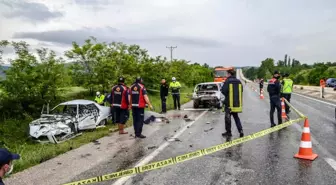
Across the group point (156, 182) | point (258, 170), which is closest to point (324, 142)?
point (258, 170)

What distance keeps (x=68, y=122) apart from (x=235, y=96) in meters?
5.34

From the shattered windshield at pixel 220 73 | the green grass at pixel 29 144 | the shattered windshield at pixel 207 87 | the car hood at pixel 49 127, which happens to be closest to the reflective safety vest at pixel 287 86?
the shattered windshield at pixel 207 87

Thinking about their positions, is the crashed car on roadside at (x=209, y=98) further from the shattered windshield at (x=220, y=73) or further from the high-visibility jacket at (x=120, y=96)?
the shattered windshield at (x=220, y=73)

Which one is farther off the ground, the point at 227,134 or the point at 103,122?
the point at 227,134

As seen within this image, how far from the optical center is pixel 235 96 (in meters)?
7.98

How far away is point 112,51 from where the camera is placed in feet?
69.7

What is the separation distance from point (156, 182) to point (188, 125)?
5.98 meters

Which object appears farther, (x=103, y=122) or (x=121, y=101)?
(x=103, y=122)

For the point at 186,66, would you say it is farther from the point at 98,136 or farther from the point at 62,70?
the point at 98,136

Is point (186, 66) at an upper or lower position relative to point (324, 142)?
upper

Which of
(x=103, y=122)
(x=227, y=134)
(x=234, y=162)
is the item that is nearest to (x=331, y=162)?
(x=234, y=162)

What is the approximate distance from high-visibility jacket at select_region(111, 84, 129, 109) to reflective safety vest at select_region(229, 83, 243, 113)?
127 inches

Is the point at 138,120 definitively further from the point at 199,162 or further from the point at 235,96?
the point at 199,162

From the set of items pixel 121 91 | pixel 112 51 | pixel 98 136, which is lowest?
pixel 98 136
